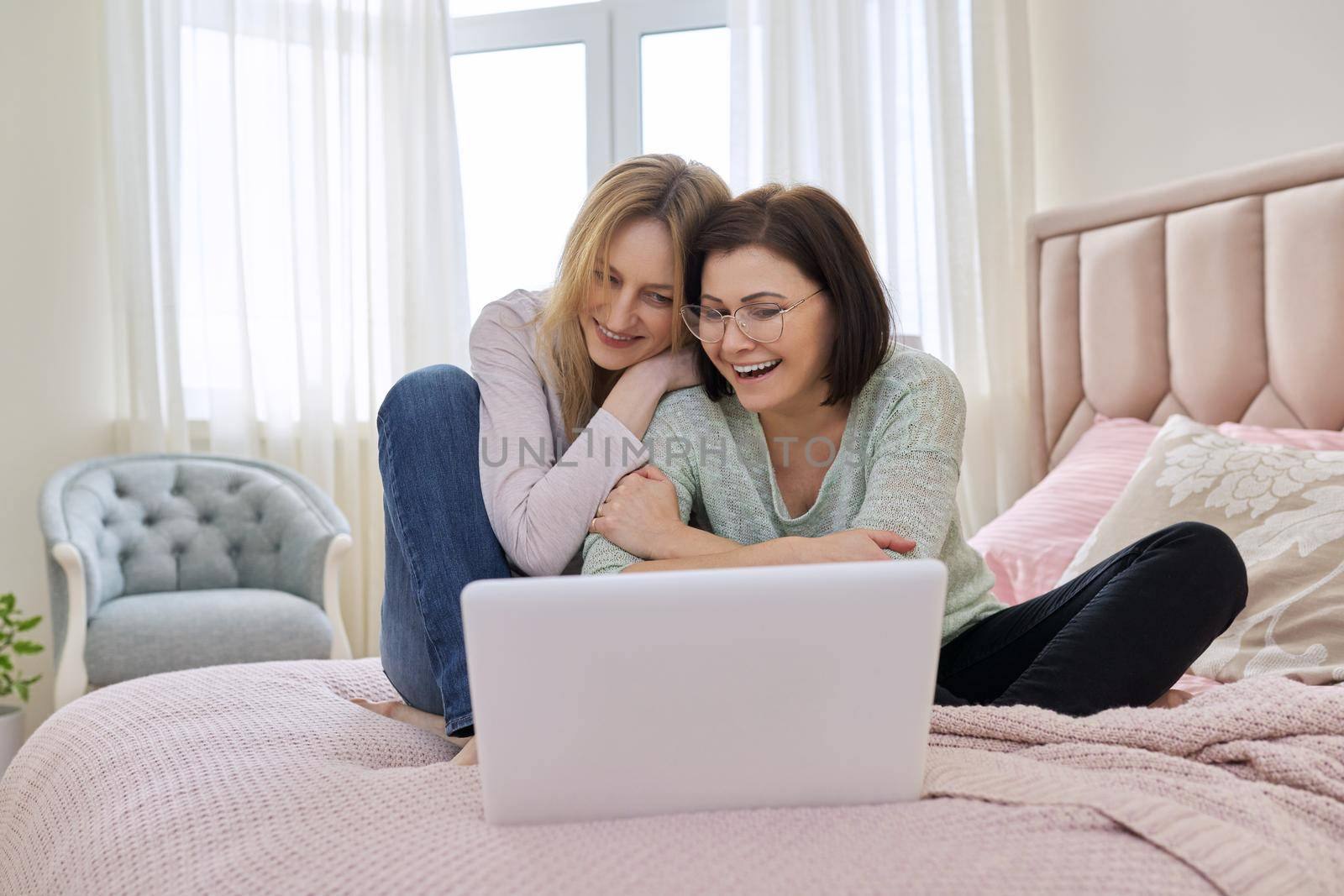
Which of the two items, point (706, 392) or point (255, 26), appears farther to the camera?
point (255, 26)

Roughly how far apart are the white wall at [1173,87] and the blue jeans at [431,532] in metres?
2.08

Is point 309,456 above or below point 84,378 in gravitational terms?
below

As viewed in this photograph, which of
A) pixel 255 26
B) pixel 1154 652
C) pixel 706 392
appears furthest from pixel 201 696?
pixel 255 26

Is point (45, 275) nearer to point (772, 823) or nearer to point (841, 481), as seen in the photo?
point (841, 481)

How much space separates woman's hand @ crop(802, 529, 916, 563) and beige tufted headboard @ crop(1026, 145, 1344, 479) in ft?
4.83

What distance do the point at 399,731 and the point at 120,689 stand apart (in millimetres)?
418

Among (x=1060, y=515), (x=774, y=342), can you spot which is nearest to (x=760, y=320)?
(x=774, y=342)

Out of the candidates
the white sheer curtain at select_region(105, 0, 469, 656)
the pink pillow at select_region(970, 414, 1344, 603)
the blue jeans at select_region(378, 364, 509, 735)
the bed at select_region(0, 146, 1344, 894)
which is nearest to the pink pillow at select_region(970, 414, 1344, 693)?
the pink pillow at select_region(970, 414, 1344, 603)

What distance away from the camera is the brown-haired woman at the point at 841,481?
1224 mm

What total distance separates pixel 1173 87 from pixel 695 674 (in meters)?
2.61

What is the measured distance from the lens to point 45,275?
3.14 metres

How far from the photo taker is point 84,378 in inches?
129

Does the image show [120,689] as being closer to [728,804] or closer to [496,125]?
[728,804]

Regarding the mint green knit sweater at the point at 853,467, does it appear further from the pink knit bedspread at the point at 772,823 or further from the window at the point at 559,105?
the window at the point at 559,105
